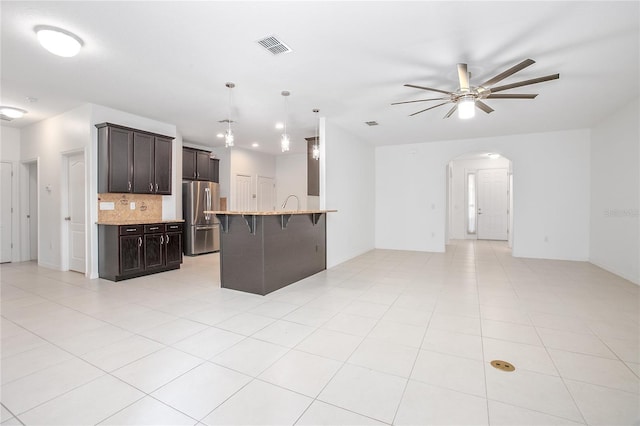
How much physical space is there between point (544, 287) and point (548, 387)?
2.98 m

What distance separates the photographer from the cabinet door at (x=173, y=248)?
5.42 metres

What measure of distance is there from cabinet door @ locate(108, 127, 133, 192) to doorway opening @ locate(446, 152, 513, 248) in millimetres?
8715

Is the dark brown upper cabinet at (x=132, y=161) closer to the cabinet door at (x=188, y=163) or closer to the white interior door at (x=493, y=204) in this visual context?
the cabinet door at (x=188, y=163)

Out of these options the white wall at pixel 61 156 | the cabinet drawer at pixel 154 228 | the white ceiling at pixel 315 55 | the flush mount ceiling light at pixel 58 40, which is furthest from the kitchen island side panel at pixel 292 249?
the white wall at pixel 61 156

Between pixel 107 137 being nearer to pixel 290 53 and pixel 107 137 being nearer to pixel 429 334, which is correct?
pixel 290 53

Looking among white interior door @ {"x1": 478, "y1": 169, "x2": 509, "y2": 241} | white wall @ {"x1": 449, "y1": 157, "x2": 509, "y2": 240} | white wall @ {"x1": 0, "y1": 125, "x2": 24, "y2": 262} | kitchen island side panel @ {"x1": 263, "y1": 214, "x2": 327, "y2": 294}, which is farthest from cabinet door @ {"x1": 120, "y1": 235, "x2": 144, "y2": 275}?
white interior door @ {"x1": 478, "y1": 169, "x2": 509, "y2": 241}

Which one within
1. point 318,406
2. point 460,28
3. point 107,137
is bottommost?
point 318,406

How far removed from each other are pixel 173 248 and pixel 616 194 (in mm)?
7938

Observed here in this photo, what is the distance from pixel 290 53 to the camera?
317 cm

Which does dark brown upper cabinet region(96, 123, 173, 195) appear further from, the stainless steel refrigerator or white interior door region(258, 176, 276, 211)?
white interior door region(258, 176, 276, 211)

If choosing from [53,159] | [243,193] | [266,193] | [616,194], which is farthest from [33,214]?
[616,194]

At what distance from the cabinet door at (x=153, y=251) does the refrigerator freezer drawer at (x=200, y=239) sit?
194cm

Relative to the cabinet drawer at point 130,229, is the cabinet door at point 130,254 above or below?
below

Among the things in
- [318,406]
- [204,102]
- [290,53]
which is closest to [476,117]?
[290,53]
